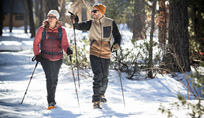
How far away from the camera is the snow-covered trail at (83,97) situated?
15.9ft

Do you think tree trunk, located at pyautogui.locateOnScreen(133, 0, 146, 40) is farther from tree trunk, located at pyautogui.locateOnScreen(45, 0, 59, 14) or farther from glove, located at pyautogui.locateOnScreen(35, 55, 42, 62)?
glove, located at pyautogui.locateOnScreen(35, 55, 42, 62)

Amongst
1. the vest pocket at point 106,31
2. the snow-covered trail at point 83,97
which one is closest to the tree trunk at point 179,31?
the snow-covered trail at point 83,97

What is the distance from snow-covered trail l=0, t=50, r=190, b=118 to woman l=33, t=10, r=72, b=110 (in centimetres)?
56

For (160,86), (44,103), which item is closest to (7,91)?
(44,103)

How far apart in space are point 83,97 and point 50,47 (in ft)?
5.89

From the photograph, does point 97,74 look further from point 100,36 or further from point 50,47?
point 50,47

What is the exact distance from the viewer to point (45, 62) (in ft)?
17.5

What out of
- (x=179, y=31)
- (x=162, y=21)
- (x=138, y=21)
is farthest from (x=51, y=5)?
Answer: (x=138, y=21)

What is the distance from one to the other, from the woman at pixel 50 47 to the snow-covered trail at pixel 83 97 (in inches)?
22.2

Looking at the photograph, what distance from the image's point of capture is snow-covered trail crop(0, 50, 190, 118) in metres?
4.85

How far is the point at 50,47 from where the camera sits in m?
5.35

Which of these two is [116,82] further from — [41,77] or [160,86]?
[41,77]

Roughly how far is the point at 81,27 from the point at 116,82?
318cm

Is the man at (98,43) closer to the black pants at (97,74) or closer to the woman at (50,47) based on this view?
the black pants at (97,74)
